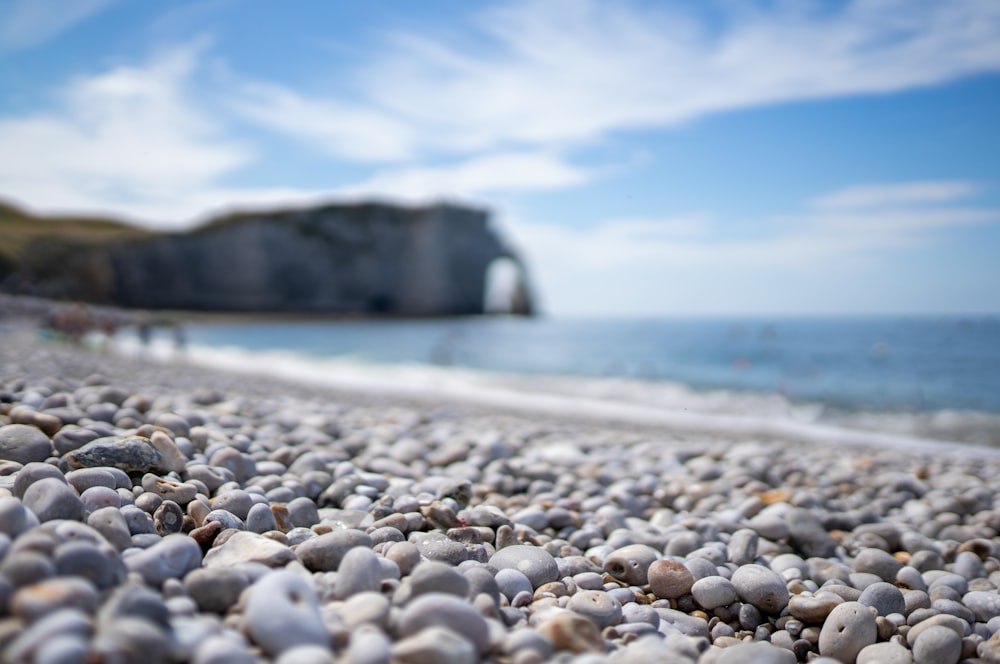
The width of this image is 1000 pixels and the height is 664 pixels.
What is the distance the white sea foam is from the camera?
24.8 feet

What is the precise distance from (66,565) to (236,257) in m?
49.5

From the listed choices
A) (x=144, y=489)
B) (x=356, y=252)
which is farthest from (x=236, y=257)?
(x=144, y=489)

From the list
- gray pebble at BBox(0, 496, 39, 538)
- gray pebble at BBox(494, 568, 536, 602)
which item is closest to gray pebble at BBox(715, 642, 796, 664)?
gray pebble at BBox(494, 568, 536, 602)

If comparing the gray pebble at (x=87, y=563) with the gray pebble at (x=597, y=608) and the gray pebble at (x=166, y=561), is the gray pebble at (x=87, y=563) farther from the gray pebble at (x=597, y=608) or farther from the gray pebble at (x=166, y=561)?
the gray pebble at (x=597, y=608)

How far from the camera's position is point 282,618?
1.47 meters

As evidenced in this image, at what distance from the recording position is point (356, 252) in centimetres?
5034

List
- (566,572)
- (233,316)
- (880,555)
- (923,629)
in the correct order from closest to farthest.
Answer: (923,629)
(566,572)
(880,555)
(233,316)

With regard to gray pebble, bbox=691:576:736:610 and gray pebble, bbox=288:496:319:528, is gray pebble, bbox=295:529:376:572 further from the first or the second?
gray pebble, bbox=691:576:736:610

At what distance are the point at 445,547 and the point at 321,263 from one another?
163 feet

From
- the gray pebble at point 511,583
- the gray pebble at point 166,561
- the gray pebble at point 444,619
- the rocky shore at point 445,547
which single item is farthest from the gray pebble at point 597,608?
the gray pebble at point 166,561

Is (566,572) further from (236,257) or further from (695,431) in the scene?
(236,257)

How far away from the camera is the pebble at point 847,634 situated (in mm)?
2246

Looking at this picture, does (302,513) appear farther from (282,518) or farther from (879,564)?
(879,564)

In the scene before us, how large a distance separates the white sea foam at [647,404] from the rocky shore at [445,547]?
106 inches
